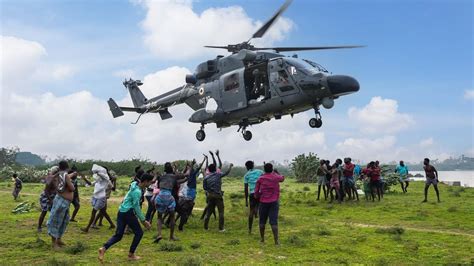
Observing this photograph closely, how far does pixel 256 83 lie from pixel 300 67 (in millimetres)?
2229

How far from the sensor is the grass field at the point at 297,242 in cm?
783

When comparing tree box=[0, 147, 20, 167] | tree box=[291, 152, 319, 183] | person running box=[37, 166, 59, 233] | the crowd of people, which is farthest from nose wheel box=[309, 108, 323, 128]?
tree box=[0, 147, 20, 167]

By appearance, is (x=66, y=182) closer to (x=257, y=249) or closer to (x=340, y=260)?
(x=257, y=249)

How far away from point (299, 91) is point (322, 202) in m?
4.68

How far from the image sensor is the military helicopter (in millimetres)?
15180

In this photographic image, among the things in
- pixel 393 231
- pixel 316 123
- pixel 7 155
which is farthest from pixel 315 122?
pixel 7 155

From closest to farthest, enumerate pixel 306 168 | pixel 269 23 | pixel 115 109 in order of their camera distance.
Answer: pixel 269 23
pixel 115 109
pixel 306 168

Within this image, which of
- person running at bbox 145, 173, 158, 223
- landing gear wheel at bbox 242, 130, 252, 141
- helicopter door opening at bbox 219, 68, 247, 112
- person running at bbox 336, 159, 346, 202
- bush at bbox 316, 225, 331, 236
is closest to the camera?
bush at bbox 316, 225, 331, 236

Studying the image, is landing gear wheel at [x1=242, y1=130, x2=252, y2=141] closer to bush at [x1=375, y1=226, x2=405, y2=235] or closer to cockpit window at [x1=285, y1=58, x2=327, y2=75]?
cockpit window at [x1=285, y1=58, x2=327, y2=75]

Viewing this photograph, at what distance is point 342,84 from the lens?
14.6 m

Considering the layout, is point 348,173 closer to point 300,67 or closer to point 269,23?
point 300,67

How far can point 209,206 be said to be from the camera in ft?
35.9

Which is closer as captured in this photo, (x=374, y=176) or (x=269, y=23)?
(x=269, y=23)

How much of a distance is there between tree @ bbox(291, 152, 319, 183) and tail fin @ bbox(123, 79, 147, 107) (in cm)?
1649
